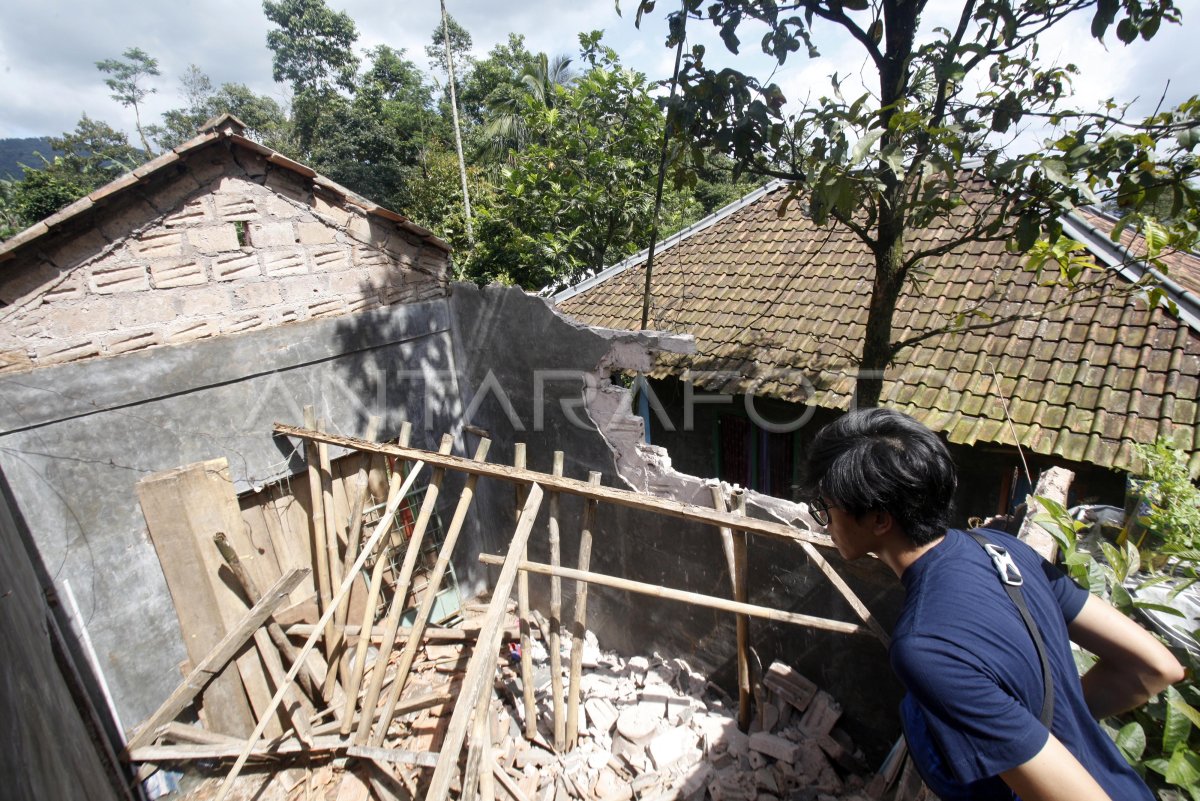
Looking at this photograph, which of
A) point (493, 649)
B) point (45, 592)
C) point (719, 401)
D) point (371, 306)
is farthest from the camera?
point (719, 401)

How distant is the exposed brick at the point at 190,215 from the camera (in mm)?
4219

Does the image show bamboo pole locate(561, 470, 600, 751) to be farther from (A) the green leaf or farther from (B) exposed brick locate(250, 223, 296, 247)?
(B) exposed brick locate(250, 223, 296, 247)

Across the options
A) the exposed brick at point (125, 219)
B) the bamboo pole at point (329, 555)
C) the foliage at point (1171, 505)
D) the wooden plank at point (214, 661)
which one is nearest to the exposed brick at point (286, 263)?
the exposed brick at point (125, 219)

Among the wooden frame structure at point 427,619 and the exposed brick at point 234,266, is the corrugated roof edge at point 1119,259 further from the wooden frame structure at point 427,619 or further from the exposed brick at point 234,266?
the exposed brick at point 234,266

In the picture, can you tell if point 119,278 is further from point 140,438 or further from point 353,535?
point 353,535

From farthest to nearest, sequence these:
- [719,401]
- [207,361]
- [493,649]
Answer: [719,401] < [207,361] < [493,649]

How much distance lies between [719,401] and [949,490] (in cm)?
525

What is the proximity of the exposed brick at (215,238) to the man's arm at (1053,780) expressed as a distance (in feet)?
17.3

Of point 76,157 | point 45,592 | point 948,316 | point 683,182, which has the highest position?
point 76,157

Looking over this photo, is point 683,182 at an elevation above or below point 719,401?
above

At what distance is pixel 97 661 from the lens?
3.99 m

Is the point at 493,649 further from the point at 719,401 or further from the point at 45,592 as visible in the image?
the point at 719,401

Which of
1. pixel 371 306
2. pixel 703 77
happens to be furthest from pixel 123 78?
pixel 703 77

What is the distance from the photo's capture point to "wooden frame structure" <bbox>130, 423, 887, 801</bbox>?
3045 millimetres
